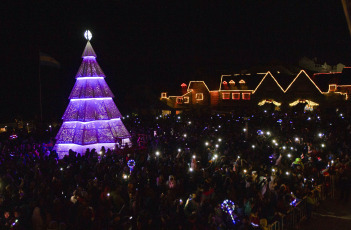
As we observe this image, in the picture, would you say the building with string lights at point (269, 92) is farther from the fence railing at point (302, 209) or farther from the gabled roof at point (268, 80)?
the fence railing at point (302, 209)

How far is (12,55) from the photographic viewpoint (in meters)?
35.4

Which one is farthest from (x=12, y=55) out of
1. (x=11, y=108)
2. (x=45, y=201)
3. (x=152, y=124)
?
(x=45, y=201)

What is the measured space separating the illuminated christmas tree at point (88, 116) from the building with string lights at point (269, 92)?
21.2m

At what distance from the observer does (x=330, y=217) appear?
10438 mm

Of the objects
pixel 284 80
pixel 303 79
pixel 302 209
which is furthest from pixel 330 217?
pixel 284 80

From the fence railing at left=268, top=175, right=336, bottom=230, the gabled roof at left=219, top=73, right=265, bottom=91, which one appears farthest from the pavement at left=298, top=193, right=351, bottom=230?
the gabled roof at left=219, top=73, right=265, bottom=91

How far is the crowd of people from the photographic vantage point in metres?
Answer: 7.96

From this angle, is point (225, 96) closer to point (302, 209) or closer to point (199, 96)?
point (199, 96)

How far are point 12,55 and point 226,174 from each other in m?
32.5

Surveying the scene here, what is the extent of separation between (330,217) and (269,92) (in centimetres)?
2974

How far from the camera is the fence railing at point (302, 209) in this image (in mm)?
8916

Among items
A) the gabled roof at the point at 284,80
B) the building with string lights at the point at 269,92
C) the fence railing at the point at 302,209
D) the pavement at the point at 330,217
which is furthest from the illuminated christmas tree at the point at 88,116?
the gabled roof at the point at 284,80

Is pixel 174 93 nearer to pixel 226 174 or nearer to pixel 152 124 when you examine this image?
pixel 152 124

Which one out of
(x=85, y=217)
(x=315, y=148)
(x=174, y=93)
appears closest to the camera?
(x=85, y=217)
